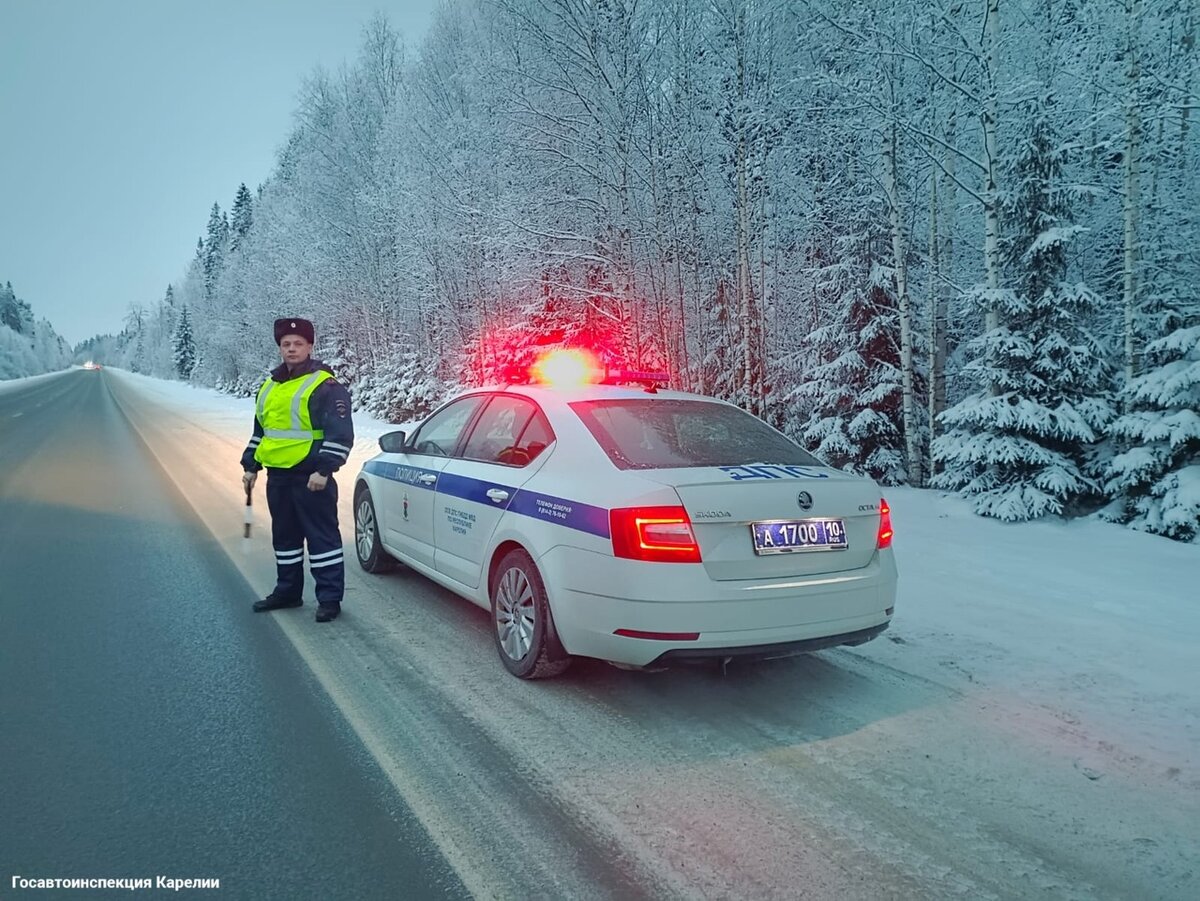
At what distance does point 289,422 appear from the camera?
4867 millimetres

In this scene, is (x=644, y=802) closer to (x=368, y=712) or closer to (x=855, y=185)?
(x=368, y=712)

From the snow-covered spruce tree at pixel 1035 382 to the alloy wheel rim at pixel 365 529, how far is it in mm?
6478

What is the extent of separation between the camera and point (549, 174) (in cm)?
1357

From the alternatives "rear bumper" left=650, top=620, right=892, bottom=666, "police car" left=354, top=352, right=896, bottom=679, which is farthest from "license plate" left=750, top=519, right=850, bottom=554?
"rear bumper" left=650, top=620, right=892, bottom=666

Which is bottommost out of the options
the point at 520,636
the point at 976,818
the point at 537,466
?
the point at 976,818

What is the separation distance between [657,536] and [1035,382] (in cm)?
710

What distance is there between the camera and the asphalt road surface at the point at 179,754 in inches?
93.6

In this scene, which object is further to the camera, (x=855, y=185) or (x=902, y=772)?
(x=855, y=185)

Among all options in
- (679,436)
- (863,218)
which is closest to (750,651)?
(679,436)

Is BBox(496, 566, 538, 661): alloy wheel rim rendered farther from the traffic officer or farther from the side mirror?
the side mirror

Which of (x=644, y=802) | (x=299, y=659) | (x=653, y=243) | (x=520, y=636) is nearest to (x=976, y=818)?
(x=644, y=802)

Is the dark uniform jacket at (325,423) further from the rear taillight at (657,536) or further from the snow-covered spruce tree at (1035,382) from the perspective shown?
the snow-covered spruce tree at (1035,382)

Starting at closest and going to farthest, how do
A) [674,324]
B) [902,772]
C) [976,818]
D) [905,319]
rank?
[976,818] < [902,772] < [905,319] < [674,324]

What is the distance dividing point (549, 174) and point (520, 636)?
1143 cm
